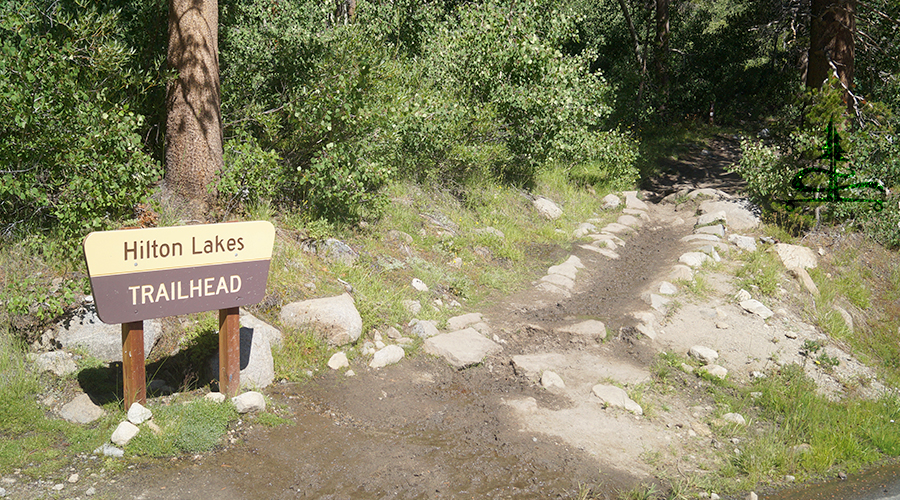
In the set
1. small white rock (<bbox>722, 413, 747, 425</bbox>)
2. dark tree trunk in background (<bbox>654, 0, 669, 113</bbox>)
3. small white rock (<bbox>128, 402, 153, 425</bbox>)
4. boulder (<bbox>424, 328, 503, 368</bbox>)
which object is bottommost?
boulder (<bbox>424, 328, 503, 368</bbox>)

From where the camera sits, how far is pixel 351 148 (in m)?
6.82

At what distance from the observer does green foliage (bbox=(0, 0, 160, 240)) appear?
4.73 meters

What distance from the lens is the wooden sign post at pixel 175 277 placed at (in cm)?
389

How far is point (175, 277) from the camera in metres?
4.16

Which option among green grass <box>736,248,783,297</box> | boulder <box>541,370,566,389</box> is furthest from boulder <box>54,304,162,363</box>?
green grass <box>736,248,783,297</box>

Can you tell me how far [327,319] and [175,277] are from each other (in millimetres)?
1594

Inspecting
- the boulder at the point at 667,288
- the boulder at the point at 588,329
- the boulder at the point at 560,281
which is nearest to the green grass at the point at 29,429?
the boulder at the point at 588,329

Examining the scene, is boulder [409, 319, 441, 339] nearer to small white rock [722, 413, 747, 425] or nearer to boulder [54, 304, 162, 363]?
boulder [54, 304, 162, 363]

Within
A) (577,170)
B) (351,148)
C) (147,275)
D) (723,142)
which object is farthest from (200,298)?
(723,142)

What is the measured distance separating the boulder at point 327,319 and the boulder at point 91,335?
3.83 ft

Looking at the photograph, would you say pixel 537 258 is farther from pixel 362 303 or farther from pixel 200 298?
pixel 200 298

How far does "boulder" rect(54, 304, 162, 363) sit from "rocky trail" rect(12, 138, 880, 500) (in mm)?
1203

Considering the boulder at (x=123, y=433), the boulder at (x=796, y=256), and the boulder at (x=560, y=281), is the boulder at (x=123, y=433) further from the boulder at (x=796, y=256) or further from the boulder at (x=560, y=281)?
the boulder at (x=796, y=256)

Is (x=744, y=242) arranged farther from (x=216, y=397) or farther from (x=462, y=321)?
(x=216, y=397)
